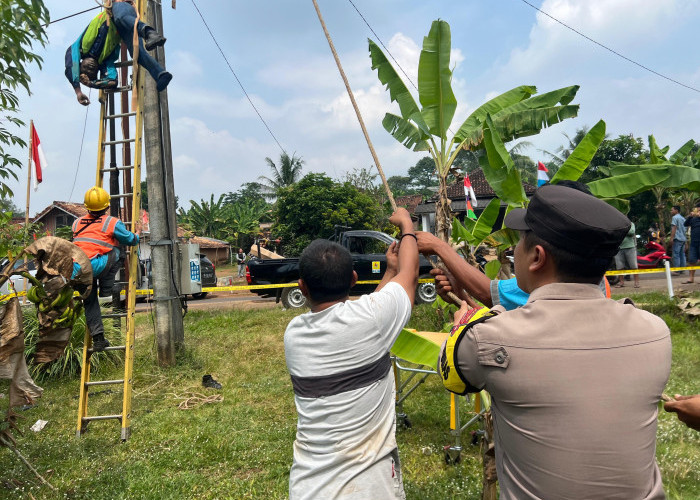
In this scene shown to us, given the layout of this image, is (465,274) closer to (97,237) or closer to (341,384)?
(341,384)

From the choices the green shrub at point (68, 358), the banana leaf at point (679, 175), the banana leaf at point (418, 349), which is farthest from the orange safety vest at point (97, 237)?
the banana leaf at point (679, 175)

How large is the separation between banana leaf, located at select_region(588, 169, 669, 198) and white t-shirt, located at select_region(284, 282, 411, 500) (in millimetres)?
3326

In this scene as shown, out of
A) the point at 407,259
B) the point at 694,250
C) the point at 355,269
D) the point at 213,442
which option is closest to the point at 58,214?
the point at 355,269

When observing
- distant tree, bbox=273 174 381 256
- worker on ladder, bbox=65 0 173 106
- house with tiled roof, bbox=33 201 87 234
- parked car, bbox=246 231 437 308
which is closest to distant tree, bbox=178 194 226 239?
house with tiled roof, bbox=33 201 87 234

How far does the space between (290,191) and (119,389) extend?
54.3ft

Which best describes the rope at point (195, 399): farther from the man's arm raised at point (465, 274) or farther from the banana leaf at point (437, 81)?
the man's arm raised at point (465, 274)

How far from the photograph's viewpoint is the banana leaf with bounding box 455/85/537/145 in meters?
5.26

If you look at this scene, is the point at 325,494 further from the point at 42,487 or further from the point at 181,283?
the point at 181,283

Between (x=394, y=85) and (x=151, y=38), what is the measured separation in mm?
2585

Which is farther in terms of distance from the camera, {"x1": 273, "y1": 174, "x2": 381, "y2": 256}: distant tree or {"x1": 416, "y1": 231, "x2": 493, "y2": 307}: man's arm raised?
{"x1": 273, "y1": 174, "x2": 381, "y2": 256}: distant tree

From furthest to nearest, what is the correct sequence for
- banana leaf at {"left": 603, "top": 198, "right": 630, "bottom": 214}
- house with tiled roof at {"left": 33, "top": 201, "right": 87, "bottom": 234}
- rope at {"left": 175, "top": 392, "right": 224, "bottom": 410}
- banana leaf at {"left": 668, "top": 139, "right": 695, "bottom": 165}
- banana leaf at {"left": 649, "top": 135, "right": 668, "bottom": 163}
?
house with tiled roof at {"left": 33, "top": 201, "right": 87, "bottom": 234}, banana leaf at {"left": 668, "top": 139, "right": 695, "bottom": 165}, banana leaf at {"left": 649, "top": 135, "right": 668, "bottom": 163}, rope at {"left": 175, "top": 392, "right": 224, "bottom": 410}, banana leaf at {"left": 603, "top": 198, "right": 630, "bottom": 214}

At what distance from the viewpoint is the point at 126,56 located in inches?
227

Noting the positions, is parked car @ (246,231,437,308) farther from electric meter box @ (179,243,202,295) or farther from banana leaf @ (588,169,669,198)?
banana leaf @ (588,169,669,198)

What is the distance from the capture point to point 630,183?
4312mm
